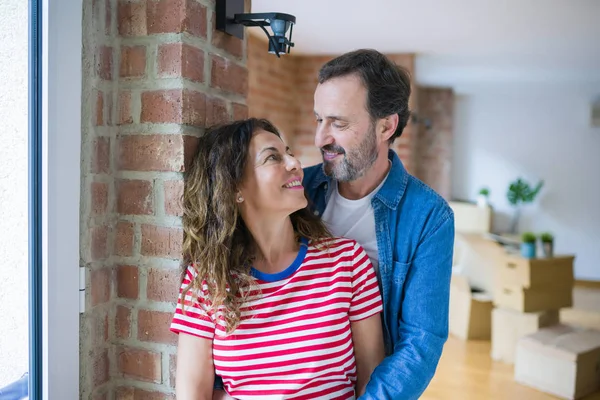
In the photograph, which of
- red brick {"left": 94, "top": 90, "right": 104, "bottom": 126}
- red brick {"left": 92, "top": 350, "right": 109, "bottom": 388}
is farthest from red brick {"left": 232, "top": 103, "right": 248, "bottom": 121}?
red brick {"left": 92, "top": 350, "right": 109, "bottom": 388}

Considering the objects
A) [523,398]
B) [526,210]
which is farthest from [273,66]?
[526,210]

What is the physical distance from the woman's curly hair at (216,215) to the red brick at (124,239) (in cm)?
14

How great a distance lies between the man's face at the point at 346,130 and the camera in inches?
58.8

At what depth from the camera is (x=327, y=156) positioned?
1532 mm

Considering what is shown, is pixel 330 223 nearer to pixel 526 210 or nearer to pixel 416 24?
pixel 416 24

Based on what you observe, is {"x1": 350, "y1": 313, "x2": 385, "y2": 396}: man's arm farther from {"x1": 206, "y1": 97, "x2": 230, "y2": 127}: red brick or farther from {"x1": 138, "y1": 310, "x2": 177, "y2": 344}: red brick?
{"x1": 206, "y1": 97, "x2": 230, "y2": 127}: red brick

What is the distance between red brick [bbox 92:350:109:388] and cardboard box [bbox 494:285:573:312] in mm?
3702

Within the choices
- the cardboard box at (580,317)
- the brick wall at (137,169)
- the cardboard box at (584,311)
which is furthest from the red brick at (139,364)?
the cardboard box at (580,317)

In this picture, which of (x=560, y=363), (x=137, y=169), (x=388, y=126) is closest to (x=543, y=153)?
(x=560, y=363)

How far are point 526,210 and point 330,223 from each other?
7.14 metres

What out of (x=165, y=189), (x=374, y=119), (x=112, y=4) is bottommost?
(x=165, y=189)

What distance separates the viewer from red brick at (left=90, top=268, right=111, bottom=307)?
1217mm

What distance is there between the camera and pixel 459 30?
442 cm

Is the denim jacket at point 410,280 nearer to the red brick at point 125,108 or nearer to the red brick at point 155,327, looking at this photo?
the red brick at point 155,327
